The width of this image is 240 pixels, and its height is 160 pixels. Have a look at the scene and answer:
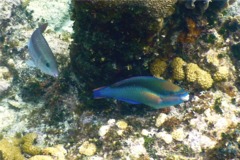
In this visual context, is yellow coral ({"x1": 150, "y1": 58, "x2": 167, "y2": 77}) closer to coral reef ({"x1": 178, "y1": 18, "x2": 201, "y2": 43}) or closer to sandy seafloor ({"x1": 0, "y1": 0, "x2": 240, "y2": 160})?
coral reef ({"x1": 178, "y1": 18, "x2": 201, "y2": 43})

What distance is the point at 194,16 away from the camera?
13.5 feet

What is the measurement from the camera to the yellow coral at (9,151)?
373cm

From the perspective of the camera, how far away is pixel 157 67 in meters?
4.07

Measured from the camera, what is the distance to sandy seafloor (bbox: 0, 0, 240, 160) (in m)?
3.71

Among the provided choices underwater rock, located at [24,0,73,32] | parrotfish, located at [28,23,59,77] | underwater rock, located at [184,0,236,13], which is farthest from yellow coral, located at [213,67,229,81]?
underwater rock, located at [24,0,73,32]

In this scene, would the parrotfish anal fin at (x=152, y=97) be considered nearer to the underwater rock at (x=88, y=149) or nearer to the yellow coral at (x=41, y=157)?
the underwater rock at (x=88, y=149)

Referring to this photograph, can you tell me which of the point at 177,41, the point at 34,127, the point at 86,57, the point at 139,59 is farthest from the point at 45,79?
the point at 177,41

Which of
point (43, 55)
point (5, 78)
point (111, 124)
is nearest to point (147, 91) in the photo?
point (111, 124)

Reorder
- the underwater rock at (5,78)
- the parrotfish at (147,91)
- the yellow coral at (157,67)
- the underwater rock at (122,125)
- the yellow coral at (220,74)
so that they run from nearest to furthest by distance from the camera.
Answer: the parrotfish at (147,91) < the underwater rock at (122,125) < the yellow coral at (157,67) < the yellow coral at (220,74) < the underwater rock at (5,78)

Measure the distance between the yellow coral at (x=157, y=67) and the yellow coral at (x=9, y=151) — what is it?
2.26 m

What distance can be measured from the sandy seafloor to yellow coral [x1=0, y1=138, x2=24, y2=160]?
13 mm

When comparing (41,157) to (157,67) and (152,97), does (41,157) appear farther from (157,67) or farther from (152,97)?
(157,67)

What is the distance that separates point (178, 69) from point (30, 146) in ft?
8.13

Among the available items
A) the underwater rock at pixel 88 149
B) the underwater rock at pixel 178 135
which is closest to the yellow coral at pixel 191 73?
the underwater rock at pixel 178 135
